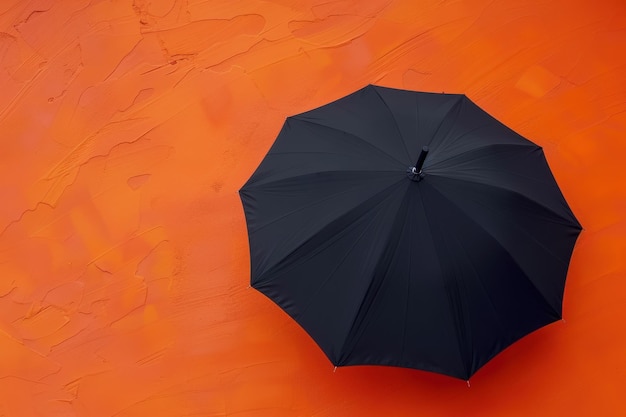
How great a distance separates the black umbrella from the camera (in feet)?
8.84

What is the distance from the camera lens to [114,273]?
137 inches

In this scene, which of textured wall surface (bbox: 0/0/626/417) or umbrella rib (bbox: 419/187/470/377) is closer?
umbrella rib (bbox: 419/187/470/377)

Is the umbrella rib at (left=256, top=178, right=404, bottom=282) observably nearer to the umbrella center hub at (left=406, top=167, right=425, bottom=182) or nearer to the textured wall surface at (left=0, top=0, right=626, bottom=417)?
the umbrella center hub at (left=406, top=167, right=425, bottom=182)

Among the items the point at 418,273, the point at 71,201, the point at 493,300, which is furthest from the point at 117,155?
the point at 493,300

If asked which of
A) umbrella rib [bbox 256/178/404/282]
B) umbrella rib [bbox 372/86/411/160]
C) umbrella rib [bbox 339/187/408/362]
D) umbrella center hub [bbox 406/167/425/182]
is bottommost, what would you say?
umbrella rib [bbox 339/187/408/362]

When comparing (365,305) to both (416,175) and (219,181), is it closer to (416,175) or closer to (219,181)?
(416,175)

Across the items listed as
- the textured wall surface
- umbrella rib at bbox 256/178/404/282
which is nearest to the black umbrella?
umbrella rib at bbox 256/178/404/282

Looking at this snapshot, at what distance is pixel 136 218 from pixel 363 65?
1.73 metres

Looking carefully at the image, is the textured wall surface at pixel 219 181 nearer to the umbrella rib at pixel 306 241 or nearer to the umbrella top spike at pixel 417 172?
the umbrella rib at pixel 306 241

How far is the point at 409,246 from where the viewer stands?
2.69m

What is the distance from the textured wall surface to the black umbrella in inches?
22.8

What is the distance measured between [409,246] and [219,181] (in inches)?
57.2

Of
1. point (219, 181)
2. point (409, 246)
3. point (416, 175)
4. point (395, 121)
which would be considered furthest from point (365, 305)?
point (219, 181)

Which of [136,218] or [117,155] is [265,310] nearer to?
[136,218]
